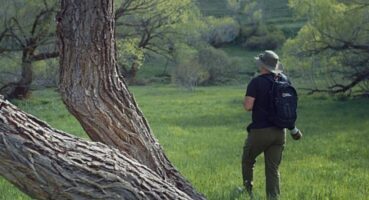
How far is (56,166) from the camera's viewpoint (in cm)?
387

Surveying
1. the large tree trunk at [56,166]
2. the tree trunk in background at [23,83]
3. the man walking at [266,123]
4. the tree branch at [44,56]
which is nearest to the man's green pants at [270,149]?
the man walking at [266,123]

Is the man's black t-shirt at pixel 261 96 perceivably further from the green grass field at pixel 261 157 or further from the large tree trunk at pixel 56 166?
the large tree trunk at pixel 56 166

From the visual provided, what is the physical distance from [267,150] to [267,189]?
495 mm

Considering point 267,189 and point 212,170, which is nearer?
point 267,189

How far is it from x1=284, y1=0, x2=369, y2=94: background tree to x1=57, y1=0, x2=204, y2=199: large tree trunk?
2501 centimetres

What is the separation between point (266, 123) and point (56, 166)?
13.7ft

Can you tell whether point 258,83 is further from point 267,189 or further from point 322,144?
point 322,144

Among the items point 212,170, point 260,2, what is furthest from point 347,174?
point 260,2

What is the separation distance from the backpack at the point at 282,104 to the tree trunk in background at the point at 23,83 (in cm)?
2302

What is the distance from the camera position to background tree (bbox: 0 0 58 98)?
29.5m

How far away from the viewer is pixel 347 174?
10.4 m

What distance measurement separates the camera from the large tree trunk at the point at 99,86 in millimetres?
5035

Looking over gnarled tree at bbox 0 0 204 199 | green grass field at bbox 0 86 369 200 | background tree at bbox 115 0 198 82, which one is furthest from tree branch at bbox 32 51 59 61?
gnarled tree at bbox 0 0 204 199

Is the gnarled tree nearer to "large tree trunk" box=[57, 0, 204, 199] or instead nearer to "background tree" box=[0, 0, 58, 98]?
"large tree trunk" box=[57, 0, 204, 199]
